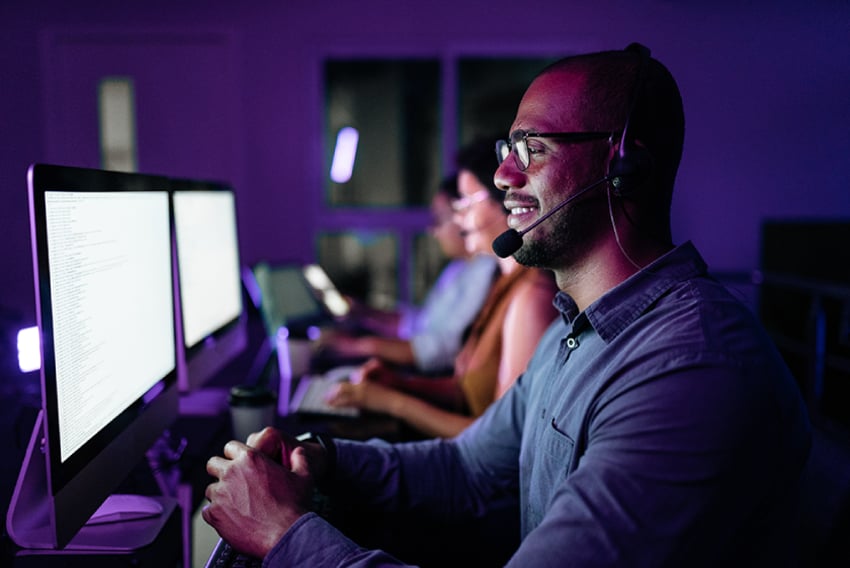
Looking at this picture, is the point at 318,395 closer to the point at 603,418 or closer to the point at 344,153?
the point at 603,418

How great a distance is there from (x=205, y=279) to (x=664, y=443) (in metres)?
1.16

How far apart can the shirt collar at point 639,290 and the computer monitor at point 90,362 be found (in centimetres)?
67

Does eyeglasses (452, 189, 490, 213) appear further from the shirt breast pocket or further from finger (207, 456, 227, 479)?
finger (207, 456, 227, 479)

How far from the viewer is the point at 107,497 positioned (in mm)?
958

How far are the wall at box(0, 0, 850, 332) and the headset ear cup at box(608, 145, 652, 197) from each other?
3717 mm

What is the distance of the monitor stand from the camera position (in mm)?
830

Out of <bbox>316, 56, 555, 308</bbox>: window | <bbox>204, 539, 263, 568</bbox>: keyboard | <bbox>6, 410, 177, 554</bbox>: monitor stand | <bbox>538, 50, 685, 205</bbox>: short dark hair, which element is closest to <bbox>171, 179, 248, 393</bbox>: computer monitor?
<bbox>6, 410, 177, 554</bbox>: monitor stand

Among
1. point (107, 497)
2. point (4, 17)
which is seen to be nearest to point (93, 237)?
point (107, 497)

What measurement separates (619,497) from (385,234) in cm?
408

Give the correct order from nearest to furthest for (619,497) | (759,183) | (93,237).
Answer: (619,497) < (93,237) < (759,183)

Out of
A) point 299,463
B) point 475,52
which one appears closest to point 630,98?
point 299,463

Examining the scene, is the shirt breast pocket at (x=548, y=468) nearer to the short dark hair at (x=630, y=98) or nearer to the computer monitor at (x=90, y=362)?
the short dark hair at (x=630, y=98)

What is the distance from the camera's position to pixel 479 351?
1912 millimetres

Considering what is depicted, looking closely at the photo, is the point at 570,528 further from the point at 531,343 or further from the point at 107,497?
the point at 531,343
